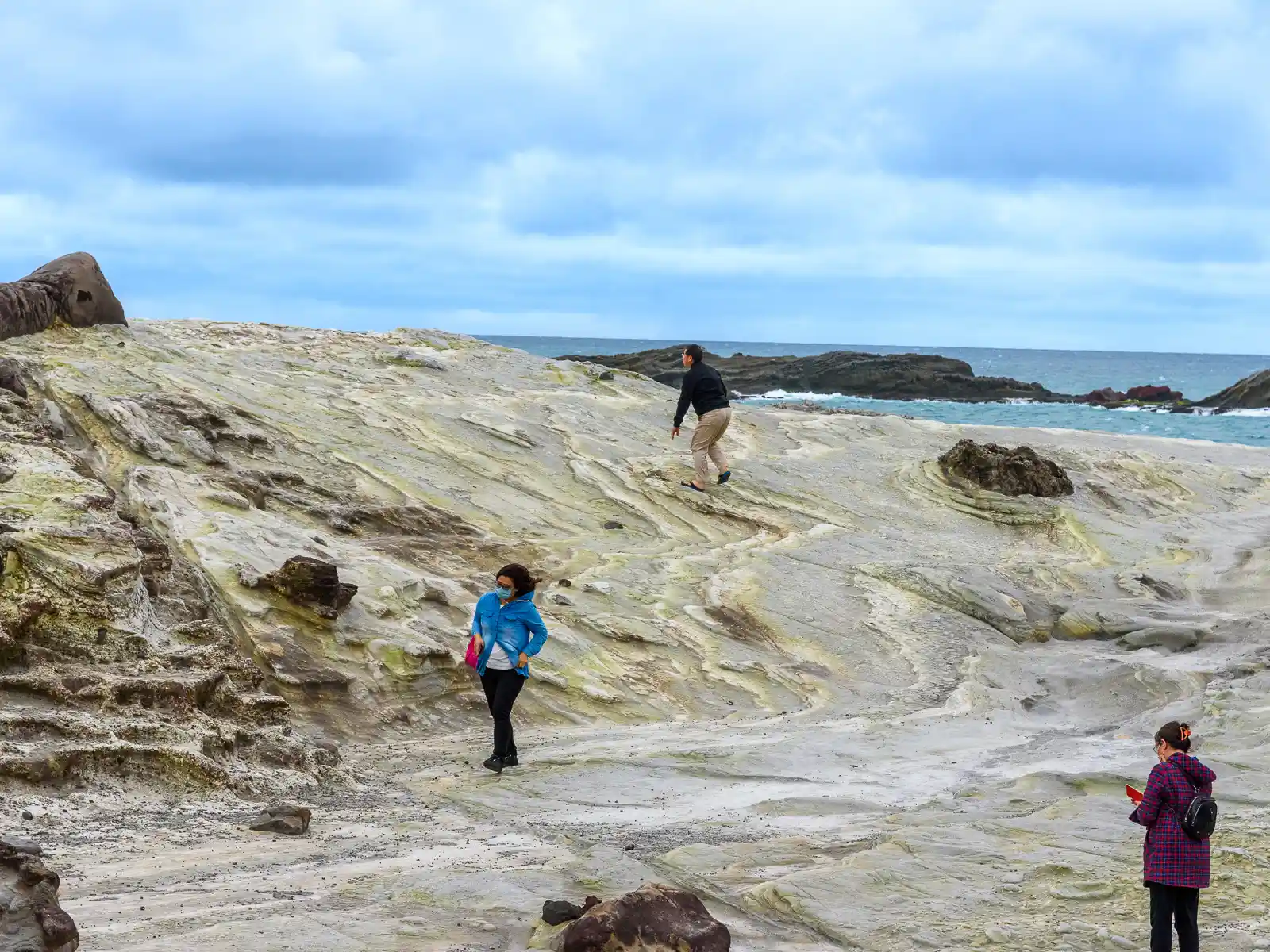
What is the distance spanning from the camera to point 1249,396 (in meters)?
66.0

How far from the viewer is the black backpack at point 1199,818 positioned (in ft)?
18.2

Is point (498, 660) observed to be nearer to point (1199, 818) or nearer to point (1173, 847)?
point (1173, 847)

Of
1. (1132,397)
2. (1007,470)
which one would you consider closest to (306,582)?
(1007,470)

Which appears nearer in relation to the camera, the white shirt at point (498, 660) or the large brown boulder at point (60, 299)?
the white shirt at point (498, 660)

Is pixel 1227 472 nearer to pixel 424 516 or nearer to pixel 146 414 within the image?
pixel 424 516

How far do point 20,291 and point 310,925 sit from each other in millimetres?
13721

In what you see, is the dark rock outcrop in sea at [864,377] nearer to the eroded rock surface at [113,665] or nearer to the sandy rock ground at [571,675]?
the sandy rock ground at [571,675]

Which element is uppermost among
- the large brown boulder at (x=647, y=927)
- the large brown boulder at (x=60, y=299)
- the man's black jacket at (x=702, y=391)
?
the large brown boulder at (x=60, y=299)

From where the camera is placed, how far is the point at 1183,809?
5695 millimetres

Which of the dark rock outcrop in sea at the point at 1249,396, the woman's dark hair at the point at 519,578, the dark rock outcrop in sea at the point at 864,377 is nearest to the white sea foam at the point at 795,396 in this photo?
the dark rock outcrop in sea at the point at 864,377

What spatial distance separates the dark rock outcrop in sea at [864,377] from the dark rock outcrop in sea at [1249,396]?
8439 mm

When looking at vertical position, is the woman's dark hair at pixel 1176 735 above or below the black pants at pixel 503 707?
above

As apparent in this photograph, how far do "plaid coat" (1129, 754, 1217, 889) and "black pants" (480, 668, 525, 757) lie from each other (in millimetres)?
4338

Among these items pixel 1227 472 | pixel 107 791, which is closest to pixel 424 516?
pixel 107 791
